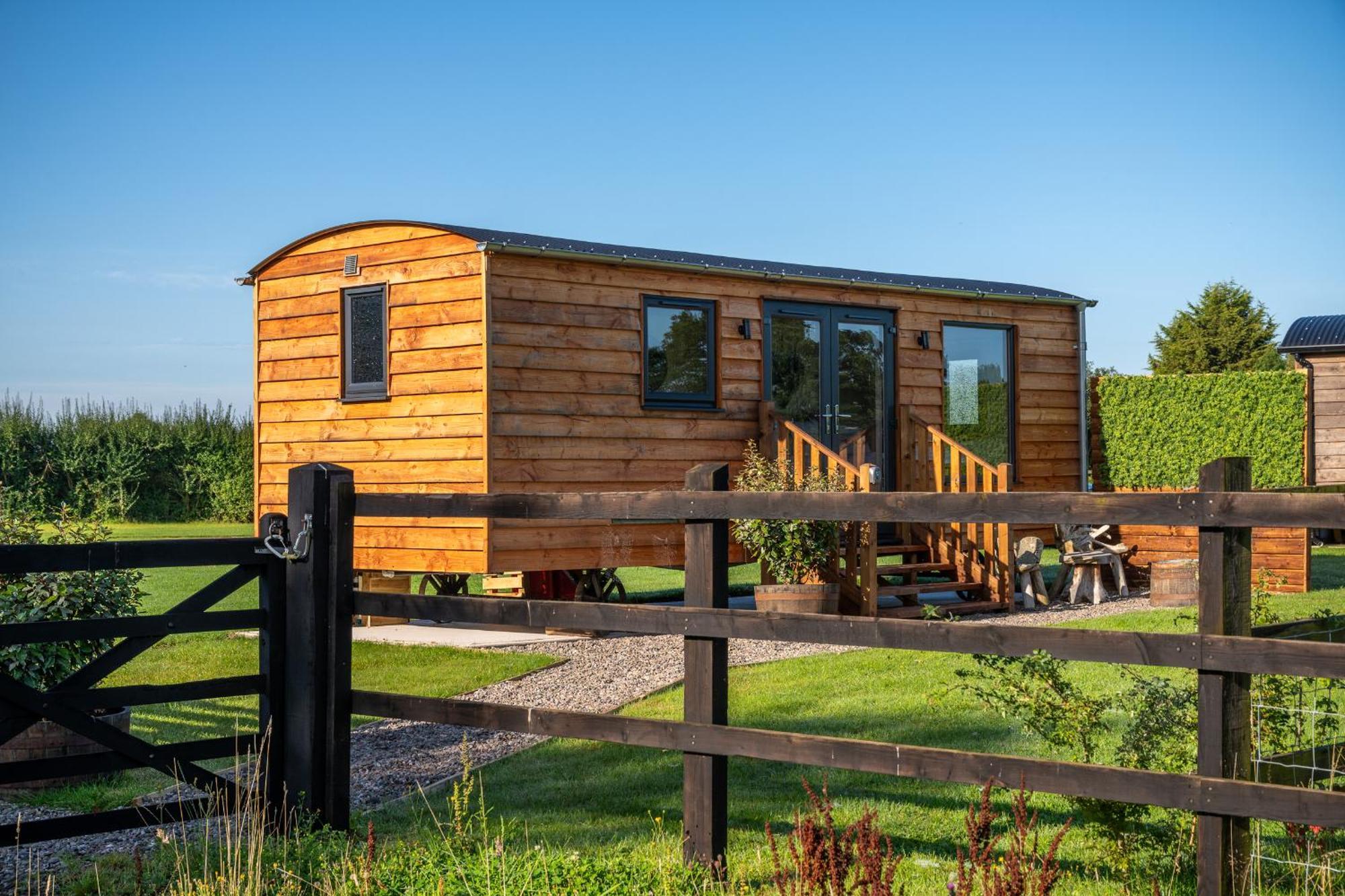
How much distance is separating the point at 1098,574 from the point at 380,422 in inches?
293

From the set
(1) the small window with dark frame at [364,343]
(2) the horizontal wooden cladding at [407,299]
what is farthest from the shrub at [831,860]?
(1) the small window with dark frame at [364,343]

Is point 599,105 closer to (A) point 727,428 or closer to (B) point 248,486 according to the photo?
(A) point 727,428

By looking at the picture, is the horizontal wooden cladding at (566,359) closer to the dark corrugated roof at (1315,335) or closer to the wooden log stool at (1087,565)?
the wooden log stool at (1087,565)

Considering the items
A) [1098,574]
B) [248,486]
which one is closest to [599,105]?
[1098,574]

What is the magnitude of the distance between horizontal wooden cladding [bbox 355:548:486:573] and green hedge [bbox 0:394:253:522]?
15893 mm

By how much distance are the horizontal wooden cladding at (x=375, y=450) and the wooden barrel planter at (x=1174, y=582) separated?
647 cm

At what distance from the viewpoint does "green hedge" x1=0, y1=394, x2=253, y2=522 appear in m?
27.4

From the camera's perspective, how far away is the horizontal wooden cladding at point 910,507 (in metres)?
3.50

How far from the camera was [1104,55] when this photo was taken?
735 inches

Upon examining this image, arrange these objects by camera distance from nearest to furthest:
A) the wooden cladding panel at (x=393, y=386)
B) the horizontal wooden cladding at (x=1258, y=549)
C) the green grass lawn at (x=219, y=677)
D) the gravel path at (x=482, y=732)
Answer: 1. the gravel path at (x=482, y=732)
2. the green grass lawn at (x=219, y=677)
3. the wooden cladding panel at (x=393, y=386)
4. the horizontal wooden cladding at (x=1258, y=549)

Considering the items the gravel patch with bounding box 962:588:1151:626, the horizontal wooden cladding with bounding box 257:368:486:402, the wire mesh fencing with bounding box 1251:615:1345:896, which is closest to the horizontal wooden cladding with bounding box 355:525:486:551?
the horizontal wooden cladding with bounding box 257:368:486:402

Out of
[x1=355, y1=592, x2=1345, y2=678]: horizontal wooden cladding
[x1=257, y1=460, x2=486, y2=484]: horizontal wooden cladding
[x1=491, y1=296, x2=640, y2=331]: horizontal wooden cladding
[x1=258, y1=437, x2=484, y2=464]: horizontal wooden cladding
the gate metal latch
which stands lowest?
[x1=355, y1=592, x2=1345, y2=678]: horizontal wooden cladding

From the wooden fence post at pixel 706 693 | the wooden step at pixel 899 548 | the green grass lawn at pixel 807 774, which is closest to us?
the wooden fence post at pixel 706 693

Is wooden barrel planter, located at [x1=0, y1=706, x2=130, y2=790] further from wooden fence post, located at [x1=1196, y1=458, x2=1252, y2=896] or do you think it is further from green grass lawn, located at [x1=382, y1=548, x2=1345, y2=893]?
wooden fence post, located at [x1=1196, y1=458, x2=1252, y2=896]
